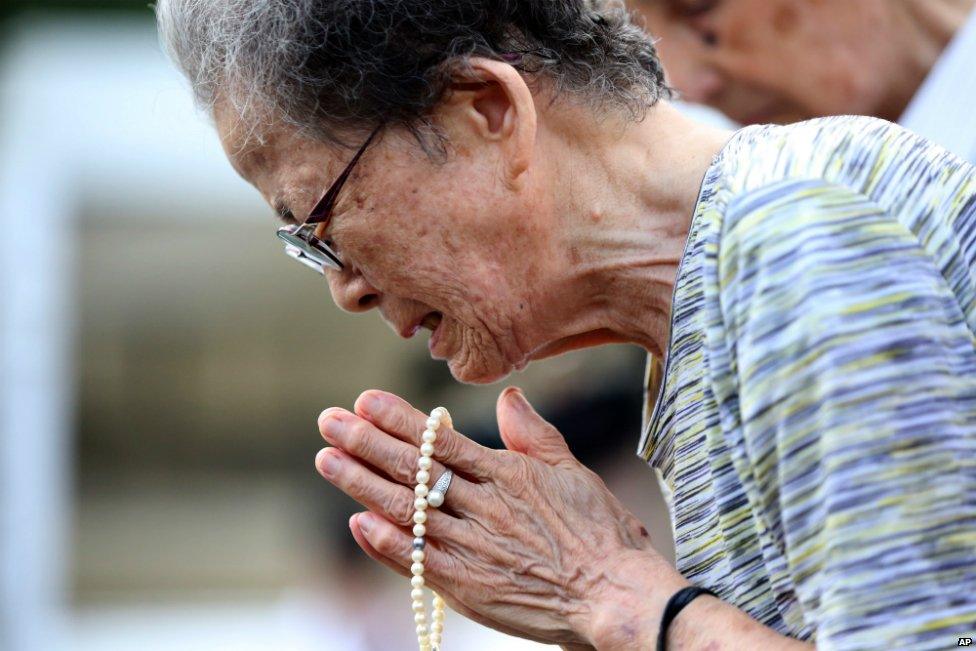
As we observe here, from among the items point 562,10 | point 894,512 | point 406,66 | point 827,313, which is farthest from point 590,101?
point 894,512

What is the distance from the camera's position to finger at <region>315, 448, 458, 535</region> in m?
1.65

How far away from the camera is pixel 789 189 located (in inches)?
52.2

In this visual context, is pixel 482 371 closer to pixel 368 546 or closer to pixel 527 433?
pixel 527 433

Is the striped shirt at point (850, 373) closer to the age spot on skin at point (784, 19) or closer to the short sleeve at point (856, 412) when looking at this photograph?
the short sleeve at point (856, 412)

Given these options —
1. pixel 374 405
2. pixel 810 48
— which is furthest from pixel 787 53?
pixel 374 405

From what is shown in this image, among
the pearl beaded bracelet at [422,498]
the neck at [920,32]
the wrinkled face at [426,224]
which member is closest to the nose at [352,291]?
the wrinkled face at [426,224]

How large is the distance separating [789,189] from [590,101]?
47cm

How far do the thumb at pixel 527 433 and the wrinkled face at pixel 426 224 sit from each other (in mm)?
92

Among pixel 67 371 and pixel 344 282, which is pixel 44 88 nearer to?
pixel 67 371

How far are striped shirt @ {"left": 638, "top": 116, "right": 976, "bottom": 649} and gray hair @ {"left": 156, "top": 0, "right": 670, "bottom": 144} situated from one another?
0.37 metres

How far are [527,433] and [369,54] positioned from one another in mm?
593

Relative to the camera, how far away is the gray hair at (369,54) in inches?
62.6

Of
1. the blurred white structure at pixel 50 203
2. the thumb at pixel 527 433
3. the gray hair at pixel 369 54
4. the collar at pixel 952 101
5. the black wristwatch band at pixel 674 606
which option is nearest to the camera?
the black wristwatch band at pixel 674 606

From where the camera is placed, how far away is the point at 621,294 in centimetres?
176
